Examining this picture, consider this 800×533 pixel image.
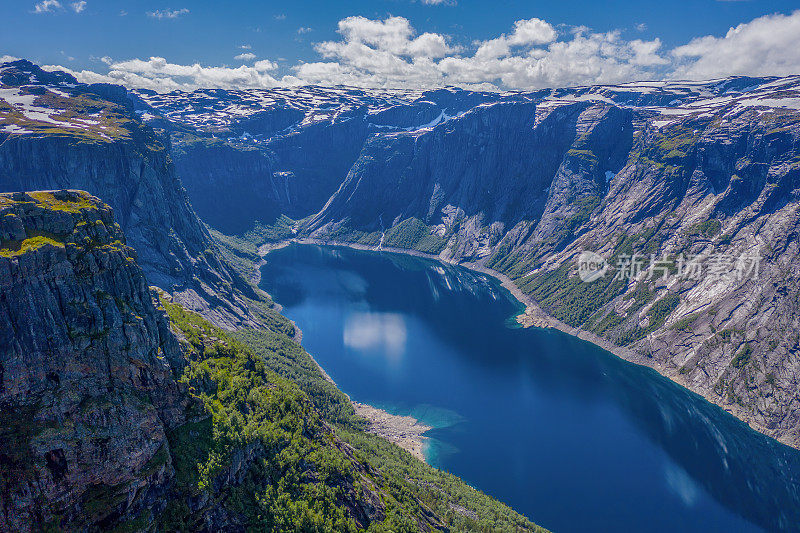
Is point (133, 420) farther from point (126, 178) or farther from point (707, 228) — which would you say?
point (707, 228)

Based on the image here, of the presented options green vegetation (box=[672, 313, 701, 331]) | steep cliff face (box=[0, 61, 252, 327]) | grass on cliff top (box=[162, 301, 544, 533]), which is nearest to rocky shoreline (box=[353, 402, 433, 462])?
grass on cliff top (box=[162, 301, 544, 533])

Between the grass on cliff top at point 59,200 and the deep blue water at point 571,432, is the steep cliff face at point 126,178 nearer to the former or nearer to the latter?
the deep blue water at point 571,432

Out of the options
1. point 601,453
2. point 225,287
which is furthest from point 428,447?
point 225,287

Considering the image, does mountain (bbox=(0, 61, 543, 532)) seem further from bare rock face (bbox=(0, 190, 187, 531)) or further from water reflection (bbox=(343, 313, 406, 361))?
water reflection (bbox=(343, 313, 406, 361))

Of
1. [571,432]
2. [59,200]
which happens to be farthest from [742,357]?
[59,200]

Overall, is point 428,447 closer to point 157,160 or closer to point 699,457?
point 699,457

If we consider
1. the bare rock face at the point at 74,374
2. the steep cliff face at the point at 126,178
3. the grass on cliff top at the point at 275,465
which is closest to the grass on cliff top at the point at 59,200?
the bare rock face at the point at 74,374
